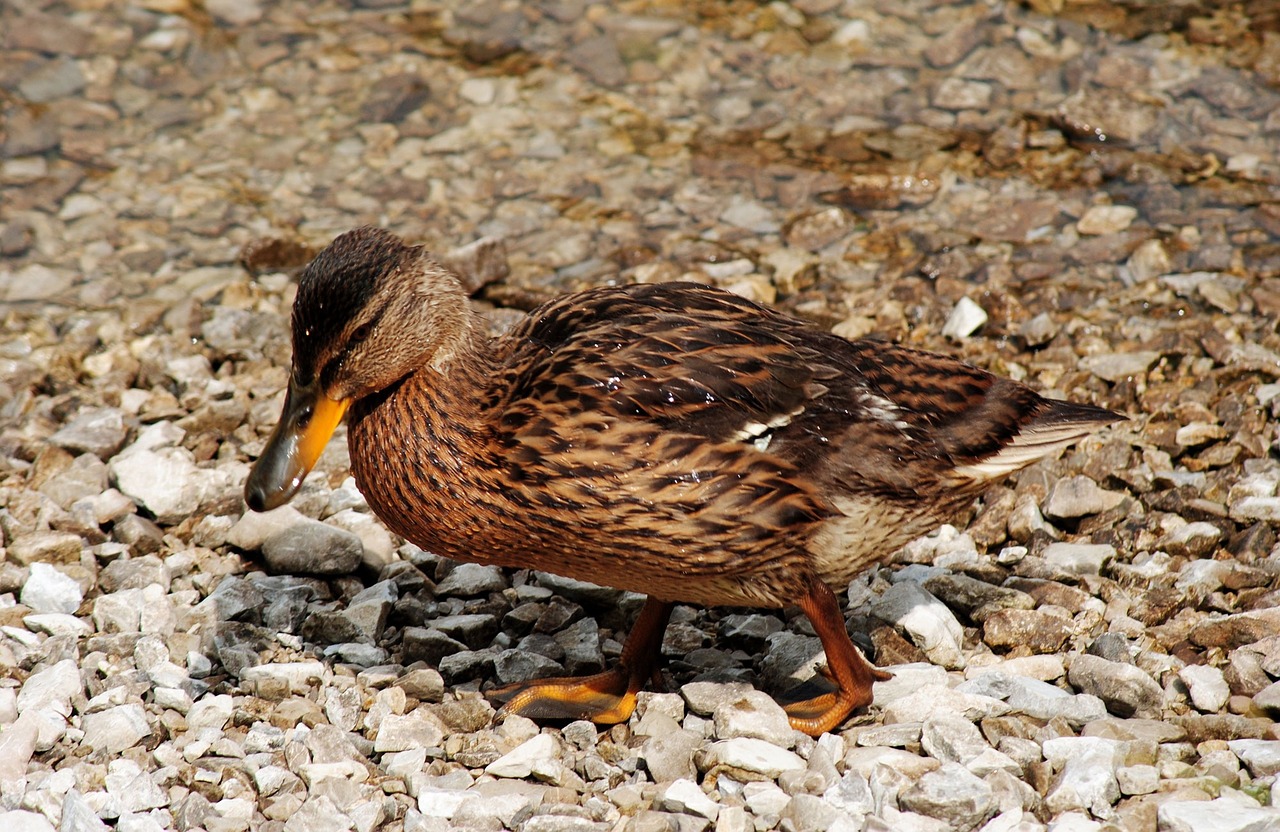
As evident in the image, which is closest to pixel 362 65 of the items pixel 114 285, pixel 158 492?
pixel 114 285

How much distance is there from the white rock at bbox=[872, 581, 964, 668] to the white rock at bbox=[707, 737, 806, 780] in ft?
2.68

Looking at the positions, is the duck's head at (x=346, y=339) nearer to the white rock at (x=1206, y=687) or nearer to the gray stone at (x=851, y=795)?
the gray stone at (x=851, y=795)

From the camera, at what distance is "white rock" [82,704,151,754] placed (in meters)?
4.50

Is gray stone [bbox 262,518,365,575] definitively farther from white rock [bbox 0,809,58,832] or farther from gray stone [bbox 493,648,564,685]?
white rock [bbox 0,809,58,832]

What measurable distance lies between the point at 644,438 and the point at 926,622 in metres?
1.40

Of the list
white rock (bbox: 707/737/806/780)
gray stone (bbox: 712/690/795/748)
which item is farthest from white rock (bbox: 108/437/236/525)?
white rock (bbox: 707/737/806/780)

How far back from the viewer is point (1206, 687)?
448cm

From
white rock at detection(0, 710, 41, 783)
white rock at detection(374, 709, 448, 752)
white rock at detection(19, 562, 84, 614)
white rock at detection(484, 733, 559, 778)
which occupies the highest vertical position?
white rock at detection(484, 733, 559, 778)

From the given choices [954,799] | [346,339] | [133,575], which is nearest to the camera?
[954,799]

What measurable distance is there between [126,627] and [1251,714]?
13.2 feet

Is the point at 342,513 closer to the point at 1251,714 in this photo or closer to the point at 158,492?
the point at 158,492

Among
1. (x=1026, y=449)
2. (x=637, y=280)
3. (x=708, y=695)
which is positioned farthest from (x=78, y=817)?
(x=637, y=280)

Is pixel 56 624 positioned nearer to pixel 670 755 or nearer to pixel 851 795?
pixel 670 755

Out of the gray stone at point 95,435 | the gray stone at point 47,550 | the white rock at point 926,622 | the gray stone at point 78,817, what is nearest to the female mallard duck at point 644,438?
the white rock at point 926,622
